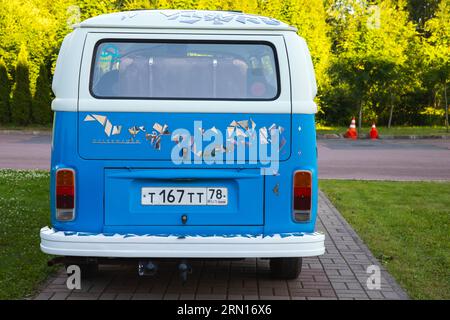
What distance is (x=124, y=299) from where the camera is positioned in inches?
224

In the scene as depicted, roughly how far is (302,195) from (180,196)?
3.00 ft

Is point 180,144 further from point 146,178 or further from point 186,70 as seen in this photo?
point 186,70

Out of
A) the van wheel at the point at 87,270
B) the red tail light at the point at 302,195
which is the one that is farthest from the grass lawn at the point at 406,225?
the van wheel at the point at 87,270

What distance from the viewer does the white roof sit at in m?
5.50

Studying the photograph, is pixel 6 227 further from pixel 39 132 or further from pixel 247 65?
pixel 39 132

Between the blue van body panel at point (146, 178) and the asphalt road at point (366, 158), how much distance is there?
9583mm

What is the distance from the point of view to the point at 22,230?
335 inches

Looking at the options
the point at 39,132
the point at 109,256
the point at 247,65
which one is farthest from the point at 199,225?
the point at 39,132

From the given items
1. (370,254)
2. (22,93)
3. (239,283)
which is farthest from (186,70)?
(22,93)

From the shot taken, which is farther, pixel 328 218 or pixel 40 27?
pixel 40 27

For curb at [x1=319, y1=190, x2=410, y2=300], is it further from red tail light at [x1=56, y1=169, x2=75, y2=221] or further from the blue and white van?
red tail light at [x1=56, y1=169, x2=75, y2=221]

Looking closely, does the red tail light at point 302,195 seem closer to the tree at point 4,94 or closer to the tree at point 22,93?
the tree at point 22,93

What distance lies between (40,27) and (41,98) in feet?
12.1

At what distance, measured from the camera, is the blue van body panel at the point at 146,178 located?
5.37 meters
